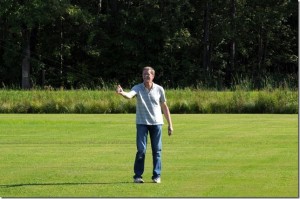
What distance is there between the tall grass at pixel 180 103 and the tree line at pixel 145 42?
19.3 m

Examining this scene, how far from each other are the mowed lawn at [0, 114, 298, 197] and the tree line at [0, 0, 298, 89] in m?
36.4

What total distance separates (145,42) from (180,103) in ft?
78.7

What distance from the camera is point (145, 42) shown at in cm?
6550

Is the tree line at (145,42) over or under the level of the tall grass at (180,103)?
over

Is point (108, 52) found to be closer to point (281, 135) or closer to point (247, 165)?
point (281, 135)

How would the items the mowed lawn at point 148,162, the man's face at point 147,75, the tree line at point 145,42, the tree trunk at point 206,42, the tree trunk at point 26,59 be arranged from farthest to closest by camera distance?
the tree trunk at point 206,42
the tree line at point 145,42
the tree trunk at point 26,59
the man's face at point 147,75
the mowed lawn at point 148,162

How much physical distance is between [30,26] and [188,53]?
43.0 ft

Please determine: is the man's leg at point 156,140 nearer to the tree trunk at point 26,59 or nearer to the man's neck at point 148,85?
the man's neck at point 148,85

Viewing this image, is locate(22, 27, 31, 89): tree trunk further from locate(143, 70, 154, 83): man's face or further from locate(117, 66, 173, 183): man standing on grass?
locate(143, 70, 154, 83): man's face

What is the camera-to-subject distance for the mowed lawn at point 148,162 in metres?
13.7

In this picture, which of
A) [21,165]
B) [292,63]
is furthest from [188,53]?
[21,165]

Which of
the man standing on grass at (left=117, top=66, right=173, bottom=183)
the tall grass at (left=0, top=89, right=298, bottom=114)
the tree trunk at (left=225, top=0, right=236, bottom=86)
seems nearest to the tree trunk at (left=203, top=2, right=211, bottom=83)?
the tree trunk at (left=225, top=0, right=236, bottom=86)

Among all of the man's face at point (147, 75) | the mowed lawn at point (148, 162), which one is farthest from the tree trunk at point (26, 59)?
the man's face at point (147, 75)

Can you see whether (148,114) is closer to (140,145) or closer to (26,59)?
(140,145)
